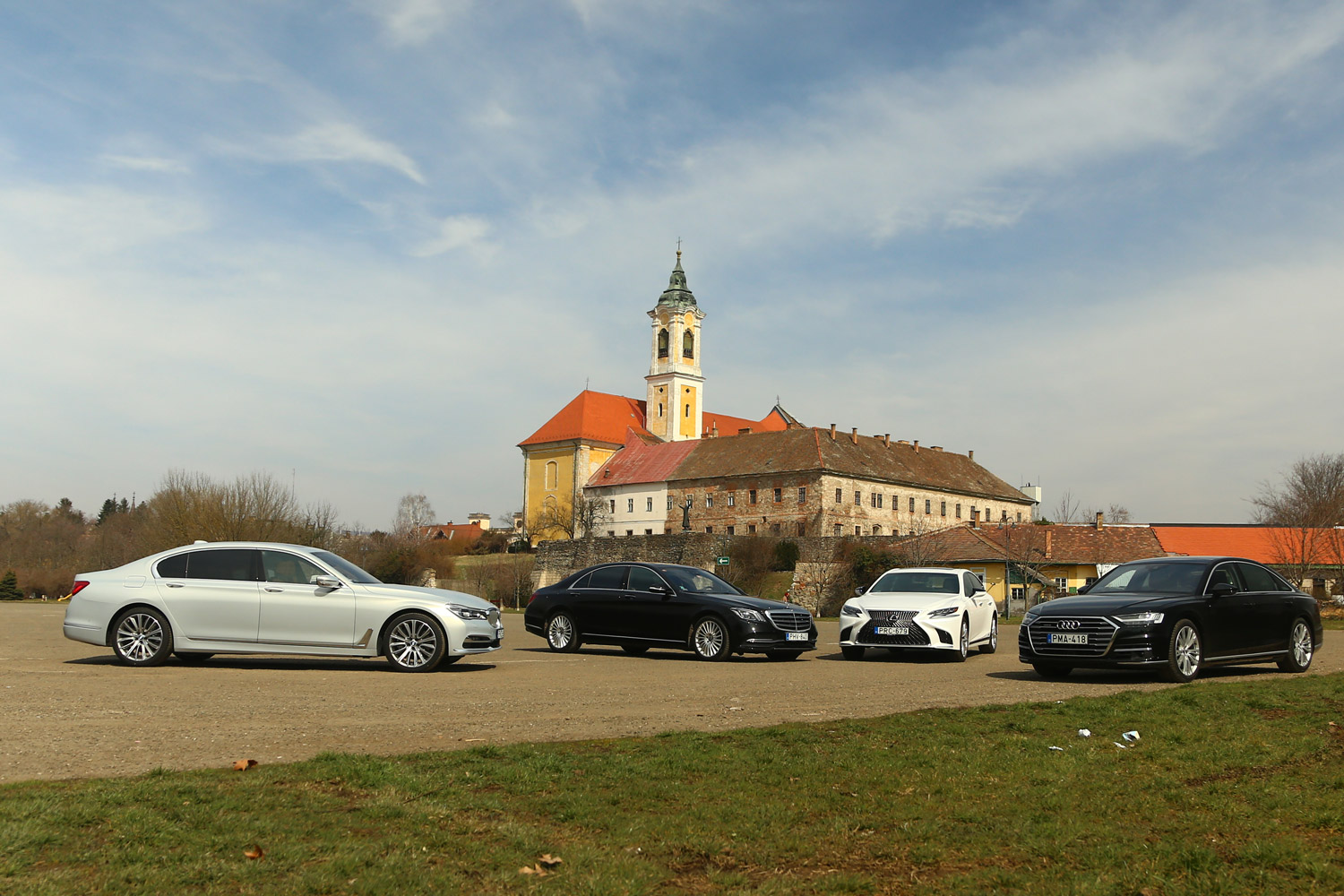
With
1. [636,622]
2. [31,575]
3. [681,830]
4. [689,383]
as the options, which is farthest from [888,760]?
[689,383]

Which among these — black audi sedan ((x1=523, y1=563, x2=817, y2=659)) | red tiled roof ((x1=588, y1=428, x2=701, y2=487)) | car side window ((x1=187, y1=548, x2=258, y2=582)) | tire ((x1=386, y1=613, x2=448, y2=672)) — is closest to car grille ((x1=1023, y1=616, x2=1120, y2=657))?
black audi sedan ((x1=523, y1=563, x2=817, y2=659))

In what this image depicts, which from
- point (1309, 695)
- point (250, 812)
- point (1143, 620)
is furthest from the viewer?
point (1143, 620)

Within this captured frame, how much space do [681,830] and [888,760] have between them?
2.19 meters

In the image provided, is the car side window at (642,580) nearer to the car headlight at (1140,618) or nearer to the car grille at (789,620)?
the car grille at (789,620)

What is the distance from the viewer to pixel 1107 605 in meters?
13.2

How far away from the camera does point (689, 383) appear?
114m

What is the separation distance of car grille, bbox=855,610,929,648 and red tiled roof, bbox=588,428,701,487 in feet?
254

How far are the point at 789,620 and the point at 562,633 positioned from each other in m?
3.73

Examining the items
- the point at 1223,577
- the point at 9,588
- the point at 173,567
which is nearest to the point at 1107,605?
the point at 1223,577

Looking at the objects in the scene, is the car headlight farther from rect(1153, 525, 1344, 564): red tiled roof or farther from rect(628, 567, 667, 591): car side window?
rect(1153, 525, 1344, 564): red tiled roof

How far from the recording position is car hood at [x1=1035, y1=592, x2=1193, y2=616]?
13.0m

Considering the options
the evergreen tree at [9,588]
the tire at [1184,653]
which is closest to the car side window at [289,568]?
the tire at [1184,653]

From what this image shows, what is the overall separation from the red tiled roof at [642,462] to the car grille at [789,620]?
77.3 meters

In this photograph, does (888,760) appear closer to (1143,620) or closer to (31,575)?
(1143,620)
